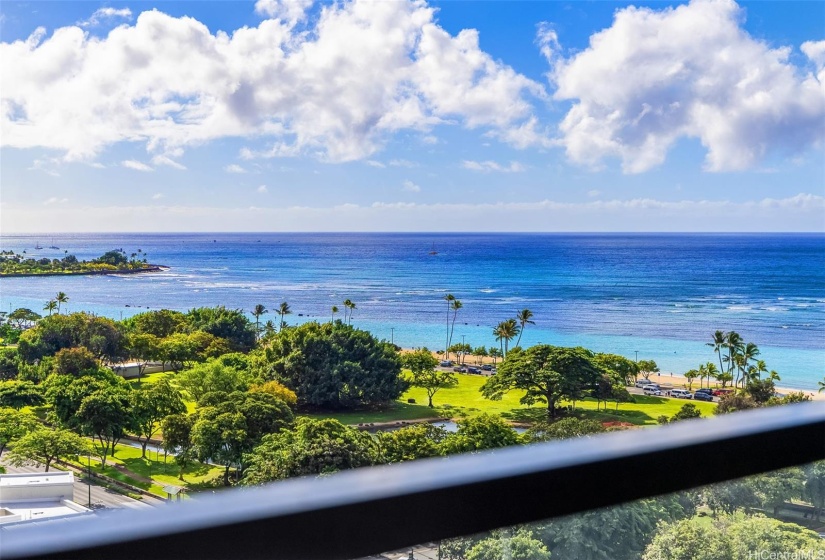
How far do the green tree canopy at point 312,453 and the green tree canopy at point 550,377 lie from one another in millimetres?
7329

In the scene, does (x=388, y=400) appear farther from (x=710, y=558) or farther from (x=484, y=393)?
(x=710, y=558)

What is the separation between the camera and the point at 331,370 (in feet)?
56.3

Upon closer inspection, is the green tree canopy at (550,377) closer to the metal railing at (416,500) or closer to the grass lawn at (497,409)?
the grass lawn at (497,409)

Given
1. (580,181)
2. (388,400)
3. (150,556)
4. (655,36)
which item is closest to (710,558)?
(150,556)

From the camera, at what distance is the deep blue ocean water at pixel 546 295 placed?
1169 inches

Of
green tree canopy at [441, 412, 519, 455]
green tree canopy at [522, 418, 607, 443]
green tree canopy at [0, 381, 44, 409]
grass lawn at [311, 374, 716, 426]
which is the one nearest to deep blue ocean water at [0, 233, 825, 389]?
grass lawn at [311, 374, 716, 426]

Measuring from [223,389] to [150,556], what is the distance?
15899 millimetres

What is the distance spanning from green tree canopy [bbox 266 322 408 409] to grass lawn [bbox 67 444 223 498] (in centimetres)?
502

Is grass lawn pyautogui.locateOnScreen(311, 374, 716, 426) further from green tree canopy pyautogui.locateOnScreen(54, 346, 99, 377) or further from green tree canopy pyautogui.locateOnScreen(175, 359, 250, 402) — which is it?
green tree canopy pyautogui.locateOnScreen(54, 346, 99, 377)

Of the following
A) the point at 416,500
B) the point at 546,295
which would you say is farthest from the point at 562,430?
the point at 546,295

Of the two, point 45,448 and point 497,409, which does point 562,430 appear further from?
point 45,448

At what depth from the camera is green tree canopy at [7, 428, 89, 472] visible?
11.3m

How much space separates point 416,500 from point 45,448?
42.2 feet

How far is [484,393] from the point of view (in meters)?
17.7
